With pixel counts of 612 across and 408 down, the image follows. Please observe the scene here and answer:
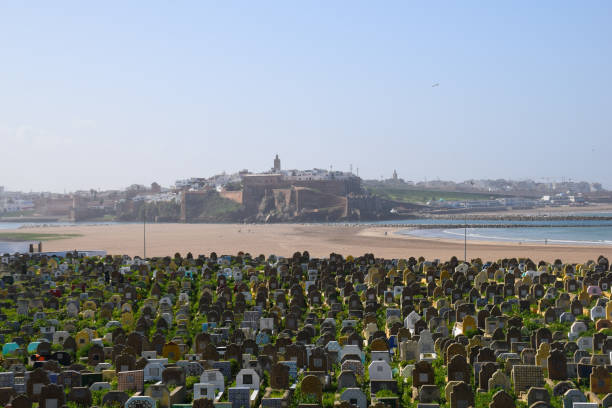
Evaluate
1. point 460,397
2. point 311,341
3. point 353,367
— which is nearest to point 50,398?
point 353,367

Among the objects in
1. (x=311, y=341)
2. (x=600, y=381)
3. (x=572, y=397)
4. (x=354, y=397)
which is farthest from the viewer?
(x=311, y=341)

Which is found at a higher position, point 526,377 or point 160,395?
point 526,377

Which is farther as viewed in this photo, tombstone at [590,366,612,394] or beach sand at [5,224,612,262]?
beach sand at [5,224,612,262]

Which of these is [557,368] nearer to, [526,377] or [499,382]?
[526,377]

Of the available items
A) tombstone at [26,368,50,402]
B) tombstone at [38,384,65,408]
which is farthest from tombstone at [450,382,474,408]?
tombstone at [26,368,50,402]

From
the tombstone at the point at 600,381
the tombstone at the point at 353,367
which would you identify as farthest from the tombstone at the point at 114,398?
the tombstone at the point at 600,381

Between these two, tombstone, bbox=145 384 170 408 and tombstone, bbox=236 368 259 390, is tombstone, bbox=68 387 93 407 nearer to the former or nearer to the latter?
tombstone, bbox=145 384 170 408

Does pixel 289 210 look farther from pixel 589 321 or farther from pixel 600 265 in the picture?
pixel 589 321

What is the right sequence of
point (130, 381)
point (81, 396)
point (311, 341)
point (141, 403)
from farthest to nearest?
point (311, 341) → point (130, 381) → point (81, 396) → point (141, 403)

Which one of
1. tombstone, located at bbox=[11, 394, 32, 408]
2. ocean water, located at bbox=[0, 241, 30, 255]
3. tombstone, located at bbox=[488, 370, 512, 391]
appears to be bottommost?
ocean water, located at bbox=[0, 241, 30, 255]

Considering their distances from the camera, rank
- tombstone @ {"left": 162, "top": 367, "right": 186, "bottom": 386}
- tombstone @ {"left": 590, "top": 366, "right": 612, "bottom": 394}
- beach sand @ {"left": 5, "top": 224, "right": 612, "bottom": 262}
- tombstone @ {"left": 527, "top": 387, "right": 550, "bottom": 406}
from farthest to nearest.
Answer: beach sand @ {"left": 5, "top": 224, "right": 612, "bottom": 262} < tombstone @ {"left": 162, "top": 367, "right": 186, "bottom": 386} < tombstone @ {"left": 590, "top": 366, "right": 612, "bottom": 394} < tombstone @ {"left": 527, "top": 387, "right": 550, "bottom": 406}

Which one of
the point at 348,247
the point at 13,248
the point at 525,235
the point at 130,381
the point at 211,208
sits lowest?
the point at 13,248

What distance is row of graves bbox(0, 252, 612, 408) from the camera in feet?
50.5

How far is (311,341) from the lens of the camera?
2064cm
